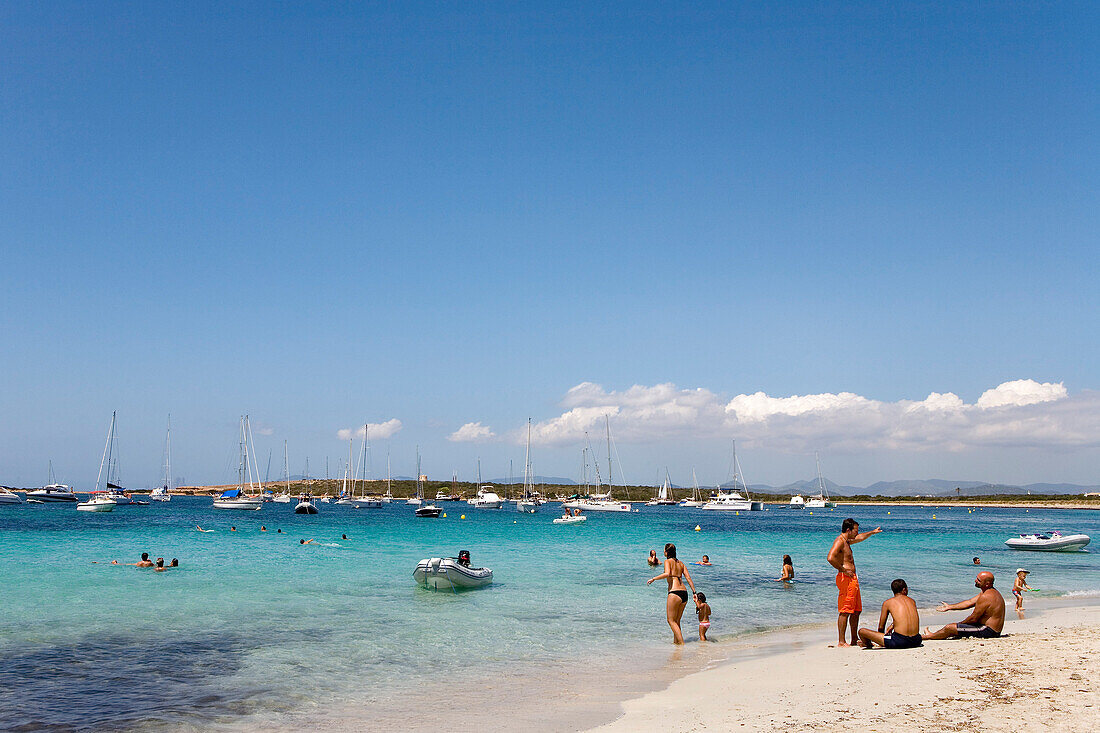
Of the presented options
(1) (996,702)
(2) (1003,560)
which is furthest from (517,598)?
(2) (1003,560)

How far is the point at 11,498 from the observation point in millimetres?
120000

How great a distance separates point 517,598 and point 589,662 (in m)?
10.7

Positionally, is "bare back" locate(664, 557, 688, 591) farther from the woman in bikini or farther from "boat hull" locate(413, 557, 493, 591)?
"boat hull" locate(413, 557, 493, 591)

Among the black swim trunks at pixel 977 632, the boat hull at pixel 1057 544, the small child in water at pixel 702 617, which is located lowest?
the boat hull at pixel 1057 544

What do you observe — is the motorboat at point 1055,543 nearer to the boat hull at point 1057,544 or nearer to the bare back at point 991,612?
the boat hull at point 1057,544

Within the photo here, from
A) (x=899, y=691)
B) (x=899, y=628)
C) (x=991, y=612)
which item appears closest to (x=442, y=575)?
(x=899, y=628)

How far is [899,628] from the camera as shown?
13.8 metres

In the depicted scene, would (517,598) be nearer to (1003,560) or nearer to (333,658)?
(333,658)

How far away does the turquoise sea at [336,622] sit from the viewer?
13.4 m

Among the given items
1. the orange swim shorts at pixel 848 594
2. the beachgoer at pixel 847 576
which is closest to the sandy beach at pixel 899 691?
the beachgoer at pixel 847 576

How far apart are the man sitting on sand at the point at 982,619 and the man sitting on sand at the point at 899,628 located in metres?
0.90

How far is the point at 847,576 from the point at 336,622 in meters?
14.2

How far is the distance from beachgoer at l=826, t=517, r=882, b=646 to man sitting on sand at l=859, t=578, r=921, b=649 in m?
0.68

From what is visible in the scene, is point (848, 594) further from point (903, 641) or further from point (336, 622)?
point (336, 622)
